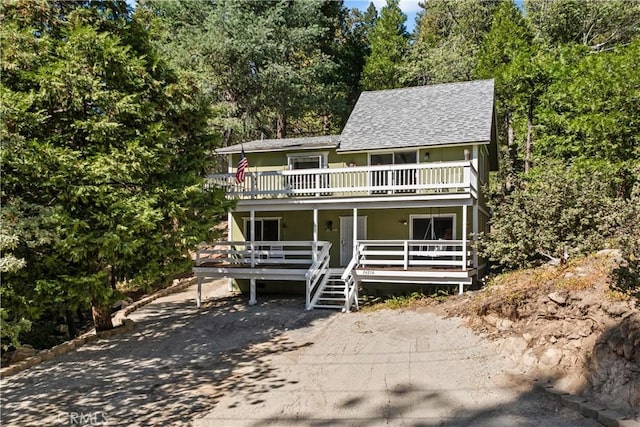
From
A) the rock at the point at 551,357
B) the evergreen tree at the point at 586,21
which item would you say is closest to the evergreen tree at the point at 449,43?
the evergreen tree at the point at 586,21

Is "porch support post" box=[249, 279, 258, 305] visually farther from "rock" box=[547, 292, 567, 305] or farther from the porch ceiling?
"rock" box=[547, 292, 567, 305]

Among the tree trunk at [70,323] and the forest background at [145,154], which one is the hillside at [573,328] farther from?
the tree trunk at [70,323]

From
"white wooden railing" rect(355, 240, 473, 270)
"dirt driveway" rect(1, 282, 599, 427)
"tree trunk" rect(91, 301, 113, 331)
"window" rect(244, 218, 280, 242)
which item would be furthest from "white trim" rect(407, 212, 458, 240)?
"tree trunk" rect(91, 301, 113, 331)

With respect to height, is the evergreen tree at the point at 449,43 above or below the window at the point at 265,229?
above

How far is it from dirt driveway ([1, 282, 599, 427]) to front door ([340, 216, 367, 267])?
410 centimetres

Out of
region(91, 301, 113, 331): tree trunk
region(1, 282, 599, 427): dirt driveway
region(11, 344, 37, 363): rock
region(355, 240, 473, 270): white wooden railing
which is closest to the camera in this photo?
region(1, 282, 599, 427): dirt driveway

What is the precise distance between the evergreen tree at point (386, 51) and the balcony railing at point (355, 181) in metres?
16.5

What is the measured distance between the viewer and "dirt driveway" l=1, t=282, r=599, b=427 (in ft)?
23.2

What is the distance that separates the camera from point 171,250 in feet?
37.1

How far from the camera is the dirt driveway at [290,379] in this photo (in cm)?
706

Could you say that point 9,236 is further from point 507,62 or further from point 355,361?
point 507,62

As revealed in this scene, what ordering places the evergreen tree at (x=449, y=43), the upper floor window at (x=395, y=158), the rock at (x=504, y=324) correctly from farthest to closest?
the evergreen tree at (x=449, y=43) < the upper floor window at (x=395, y=158) < the rock at (x=504, y=324)

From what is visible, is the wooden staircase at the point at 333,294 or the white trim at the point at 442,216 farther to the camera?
the white trim at the point at 442,216

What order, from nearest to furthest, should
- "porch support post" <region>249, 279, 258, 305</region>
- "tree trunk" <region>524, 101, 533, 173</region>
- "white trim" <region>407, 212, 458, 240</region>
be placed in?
"porch support post" <region>249, 279, 258, 305</region>
"white trim" <region>407, 212, 458, 240</region>
"tree trunk" <region>524, 101, 533, 173</region>
